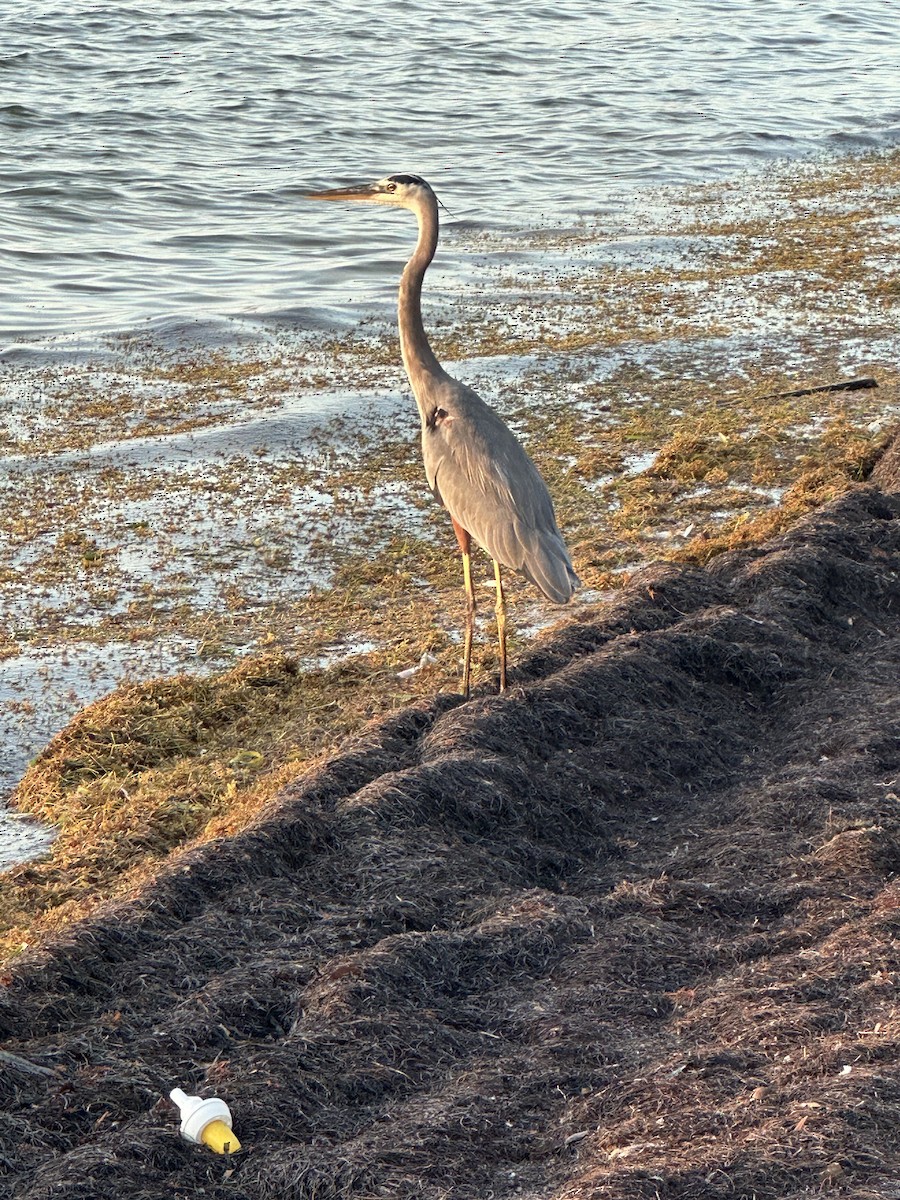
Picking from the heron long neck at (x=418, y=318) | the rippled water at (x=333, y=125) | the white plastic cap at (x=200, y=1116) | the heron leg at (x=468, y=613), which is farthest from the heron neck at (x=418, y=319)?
the rippled water at (x=333, y=125)

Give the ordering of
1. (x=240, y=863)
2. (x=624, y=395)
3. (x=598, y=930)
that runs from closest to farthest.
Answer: (x=598, y=930)
(x=240, y=863)
(x=624, y=395)

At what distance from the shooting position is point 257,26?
26.8 meters

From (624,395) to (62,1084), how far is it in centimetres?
837

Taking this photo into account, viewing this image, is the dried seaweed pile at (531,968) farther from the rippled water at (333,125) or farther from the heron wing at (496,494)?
the rippled water at (333,125)

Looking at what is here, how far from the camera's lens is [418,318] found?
7184mm

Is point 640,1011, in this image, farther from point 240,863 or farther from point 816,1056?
point 240,863

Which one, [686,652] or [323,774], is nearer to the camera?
[323,774]

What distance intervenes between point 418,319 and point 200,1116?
181 inches

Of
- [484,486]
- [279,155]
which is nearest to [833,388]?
[484,486]

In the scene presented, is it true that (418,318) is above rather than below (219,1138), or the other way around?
above

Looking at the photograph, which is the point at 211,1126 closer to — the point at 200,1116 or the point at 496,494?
the point at 200,1116

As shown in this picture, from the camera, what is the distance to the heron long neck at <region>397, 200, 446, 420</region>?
698 cm

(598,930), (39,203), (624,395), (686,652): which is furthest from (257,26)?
(598,930)

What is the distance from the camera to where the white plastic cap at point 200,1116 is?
343 cm
